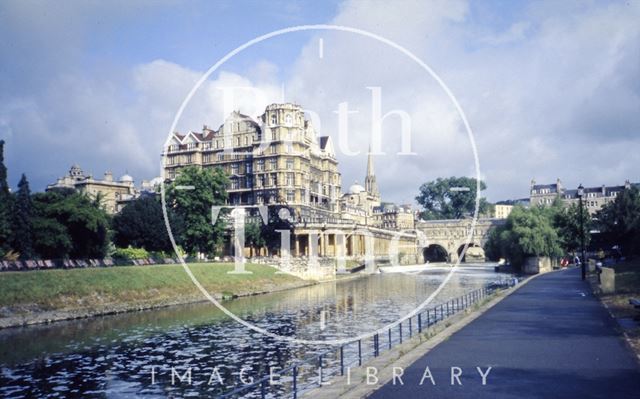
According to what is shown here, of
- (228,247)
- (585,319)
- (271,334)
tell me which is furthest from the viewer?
(228,247)

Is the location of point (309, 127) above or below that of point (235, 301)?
above

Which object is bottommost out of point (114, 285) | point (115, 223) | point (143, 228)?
point (114, 285)

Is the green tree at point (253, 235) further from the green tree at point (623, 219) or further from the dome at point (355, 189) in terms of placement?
the dome at point (355, 189)

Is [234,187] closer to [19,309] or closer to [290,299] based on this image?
[290,299]

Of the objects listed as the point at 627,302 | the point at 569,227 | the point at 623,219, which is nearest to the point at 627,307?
Result: the point at 627,302

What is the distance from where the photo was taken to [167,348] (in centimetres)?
3012

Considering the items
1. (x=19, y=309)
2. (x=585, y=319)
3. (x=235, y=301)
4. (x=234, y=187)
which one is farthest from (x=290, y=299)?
(x=234, y=187)

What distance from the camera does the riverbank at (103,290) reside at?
40.9 metres

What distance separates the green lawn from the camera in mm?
42219

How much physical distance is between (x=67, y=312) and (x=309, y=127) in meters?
84.3

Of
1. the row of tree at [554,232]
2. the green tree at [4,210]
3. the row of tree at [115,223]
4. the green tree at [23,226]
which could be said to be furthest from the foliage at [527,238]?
the green tree at [4,210]

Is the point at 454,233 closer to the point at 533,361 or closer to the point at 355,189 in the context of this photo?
the point at 355,189

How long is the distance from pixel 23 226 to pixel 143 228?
23.1 m

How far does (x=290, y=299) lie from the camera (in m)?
58.8
